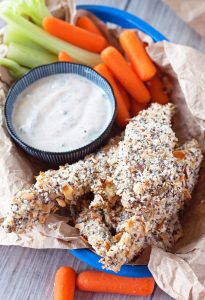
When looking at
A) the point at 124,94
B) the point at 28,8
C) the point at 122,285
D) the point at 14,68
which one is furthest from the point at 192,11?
the point at 122,285

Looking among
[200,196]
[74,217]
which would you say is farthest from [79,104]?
[200,196]

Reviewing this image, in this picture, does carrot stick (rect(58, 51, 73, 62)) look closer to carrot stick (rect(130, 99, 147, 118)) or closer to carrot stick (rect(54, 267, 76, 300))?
carrot stick (rect(130, 99, 147, 118))

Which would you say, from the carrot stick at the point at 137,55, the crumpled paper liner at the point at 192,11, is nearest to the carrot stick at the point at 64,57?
the carrot stick at the point at 137,55

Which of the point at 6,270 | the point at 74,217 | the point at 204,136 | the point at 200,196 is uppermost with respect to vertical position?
the point at 204,136

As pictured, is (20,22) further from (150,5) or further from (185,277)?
(185,277)

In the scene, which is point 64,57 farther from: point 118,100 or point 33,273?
point 33,273

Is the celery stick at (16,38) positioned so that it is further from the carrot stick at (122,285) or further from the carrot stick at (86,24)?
the carrot stick at (122,285)
